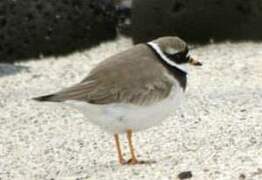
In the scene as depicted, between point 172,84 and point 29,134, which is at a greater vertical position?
point 172,84

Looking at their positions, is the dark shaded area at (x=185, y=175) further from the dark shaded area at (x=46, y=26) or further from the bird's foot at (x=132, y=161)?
the dark shaded area at (x=46, y=26)

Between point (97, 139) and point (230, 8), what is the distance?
14.1 feet

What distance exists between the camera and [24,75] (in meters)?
10.3

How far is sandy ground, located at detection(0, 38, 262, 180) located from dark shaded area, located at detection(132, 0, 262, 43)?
56 centimetres

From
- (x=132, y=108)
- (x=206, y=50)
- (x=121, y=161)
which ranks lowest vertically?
(x=206, y=50)

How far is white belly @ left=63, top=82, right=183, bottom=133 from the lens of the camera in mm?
5750

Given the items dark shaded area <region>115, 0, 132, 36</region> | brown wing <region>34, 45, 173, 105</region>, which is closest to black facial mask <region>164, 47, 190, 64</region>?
brown wing <region>34, 45, 173, 105</region>

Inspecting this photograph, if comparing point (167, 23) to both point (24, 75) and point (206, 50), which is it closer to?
point (206, 50)

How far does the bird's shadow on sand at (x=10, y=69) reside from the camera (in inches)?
408

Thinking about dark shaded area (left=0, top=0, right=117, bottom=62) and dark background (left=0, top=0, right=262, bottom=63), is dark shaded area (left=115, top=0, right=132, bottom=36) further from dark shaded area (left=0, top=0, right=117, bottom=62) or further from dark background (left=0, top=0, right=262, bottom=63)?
dark background (left=0, top=0, right=262, bottom=63)

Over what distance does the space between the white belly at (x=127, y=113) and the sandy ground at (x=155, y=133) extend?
31 centimetres

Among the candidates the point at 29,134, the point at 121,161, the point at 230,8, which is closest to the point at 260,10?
the point at 230,8

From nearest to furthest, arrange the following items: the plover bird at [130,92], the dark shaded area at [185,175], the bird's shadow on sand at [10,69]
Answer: the dark shaded area at [185,175] < the plover bird at [130,92] < the bird's shadow on sand at [10,69]

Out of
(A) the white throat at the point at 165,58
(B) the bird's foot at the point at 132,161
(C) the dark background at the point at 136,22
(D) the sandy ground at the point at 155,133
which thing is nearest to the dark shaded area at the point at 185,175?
(D) the sandy ground at the point at 155,133
